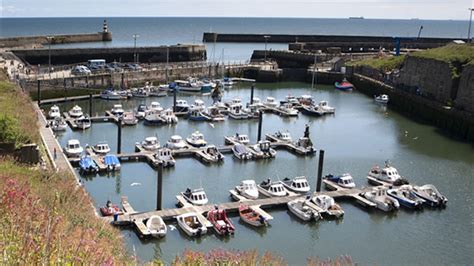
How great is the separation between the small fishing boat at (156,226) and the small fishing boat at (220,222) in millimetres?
1962

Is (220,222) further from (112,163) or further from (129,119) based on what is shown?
(129,119)

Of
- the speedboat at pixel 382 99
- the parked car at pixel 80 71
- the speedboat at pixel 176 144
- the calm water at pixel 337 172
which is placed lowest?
the calm water at pixel 337 172

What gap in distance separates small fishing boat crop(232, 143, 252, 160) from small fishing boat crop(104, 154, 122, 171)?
24.0ft

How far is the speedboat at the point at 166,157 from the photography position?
31.0m

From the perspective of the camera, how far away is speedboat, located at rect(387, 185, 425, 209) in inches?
996

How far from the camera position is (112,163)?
2955 cm

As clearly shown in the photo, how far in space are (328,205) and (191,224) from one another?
21.6 ft

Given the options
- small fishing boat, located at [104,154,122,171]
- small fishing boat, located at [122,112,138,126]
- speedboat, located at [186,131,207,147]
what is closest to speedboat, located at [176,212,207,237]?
small fishing boat, located at [104,154,122,171]

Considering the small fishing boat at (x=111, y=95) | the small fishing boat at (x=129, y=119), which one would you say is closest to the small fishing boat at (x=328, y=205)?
the small fishing boat at (x=129, y=119)

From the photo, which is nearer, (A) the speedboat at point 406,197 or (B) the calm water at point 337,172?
(B) the calm water at point 337,172

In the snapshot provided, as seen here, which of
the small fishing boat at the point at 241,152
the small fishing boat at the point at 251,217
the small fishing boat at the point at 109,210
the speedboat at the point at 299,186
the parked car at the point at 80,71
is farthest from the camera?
the parked car at the point at 80,71

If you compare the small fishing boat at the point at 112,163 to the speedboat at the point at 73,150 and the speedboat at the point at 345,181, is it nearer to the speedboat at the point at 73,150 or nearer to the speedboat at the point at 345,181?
the speedboat at the point at 73,150

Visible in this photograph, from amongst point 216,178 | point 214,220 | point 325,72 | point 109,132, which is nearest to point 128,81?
point 109,132

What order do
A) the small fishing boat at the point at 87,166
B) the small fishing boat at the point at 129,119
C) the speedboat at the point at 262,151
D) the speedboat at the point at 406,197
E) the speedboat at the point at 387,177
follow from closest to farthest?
the speedboat at the point at 406,197
the speedboat at the point at 387,177
the small fishing boat at the point at 87,166
the speedboat at the point at 262,151
the small fishing boat at the point at 129,119
